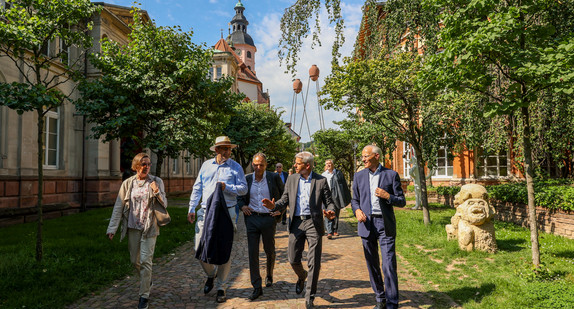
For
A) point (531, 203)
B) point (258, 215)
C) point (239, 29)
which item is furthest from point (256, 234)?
point (239, 29)

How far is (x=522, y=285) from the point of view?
514cm

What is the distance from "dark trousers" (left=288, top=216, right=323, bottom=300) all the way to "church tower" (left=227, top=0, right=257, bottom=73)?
76371 millimetres

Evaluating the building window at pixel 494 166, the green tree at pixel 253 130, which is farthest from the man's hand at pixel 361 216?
the green tree at pixel 253 130

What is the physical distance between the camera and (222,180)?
528cm

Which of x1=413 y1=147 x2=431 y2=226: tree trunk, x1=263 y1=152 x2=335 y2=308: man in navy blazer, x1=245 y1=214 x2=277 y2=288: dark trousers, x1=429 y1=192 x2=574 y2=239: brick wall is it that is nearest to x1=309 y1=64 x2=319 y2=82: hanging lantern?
x1=413 y1=147 x2=431 y2=226: tree trunk

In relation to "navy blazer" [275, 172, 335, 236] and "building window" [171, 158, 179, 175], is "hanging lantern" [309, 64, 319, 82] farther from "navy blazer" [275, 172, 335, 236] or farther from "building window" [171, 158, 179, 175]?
"building window" [171, 158, 179, 175]

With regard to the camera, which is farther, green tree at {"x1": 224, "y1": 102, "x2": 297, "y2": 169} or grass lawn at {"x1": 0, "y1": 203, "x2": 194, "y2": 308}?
green tree at {"x1": 224, "y1": 102, "x2": 297, "y2": 169}

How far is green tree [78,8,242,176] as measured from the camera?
1092 centimetres

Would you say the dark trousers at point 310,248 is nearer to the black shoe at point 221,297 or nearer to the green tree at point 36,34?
the black shoe at point 221,297

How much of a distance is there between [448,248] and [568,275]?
7.34 ft

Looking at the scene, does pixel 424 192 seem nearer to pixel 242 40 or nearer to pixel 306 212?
pixel 306 212

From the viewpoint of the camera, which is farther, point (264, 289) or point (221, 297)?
point (264, 289)

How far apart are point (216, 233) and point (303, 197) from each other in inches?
48.5

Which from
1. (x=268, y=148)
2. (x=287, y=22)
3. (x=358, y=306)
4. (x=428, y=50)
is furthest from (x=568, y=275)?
(x=268, y=148)
